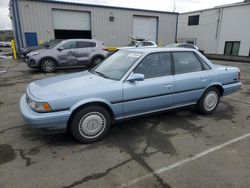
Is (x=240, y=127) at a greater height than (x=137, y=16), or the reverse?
(x=137, y=16)

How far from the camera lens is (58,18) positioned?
1777 centimetres

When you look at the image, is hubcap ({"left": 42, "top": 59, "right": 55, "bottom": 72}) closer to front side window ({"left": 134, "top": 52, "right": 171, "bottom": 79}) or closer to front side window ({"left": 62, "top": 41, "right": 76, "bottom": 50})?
front side window ({"left": 62, "top": 41, "right": 76, "bottom": 50})

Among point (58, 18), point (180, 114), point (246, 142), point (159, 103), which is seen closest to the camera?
point (246, 142)

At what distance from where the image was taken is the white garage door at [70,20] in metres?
17.7

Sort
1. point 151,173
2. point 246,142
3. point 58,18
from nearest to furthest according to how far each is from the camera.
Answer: point 151,173, point 246,142, point 58,18

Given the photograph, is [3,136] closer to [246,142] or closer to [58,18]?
[246,142]

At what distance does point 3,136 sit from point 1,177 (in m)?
1.29

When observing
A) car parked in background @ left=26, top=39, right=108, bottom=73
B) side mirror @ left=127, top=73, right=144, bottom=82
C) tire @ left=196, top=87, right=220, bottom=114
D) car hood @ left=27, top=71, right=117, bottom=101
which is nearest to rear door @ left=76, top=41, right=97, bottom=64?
car parked in background @ left=26, top=39, right=108, bottom=73

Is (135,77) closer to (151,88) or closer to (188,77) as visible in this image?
(151,88)

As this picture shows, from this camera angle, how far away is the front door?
3527 mm

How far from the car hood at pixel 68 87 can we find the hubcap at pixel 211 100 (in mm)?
2406

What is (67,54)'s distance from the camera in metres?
Answer: 10.3

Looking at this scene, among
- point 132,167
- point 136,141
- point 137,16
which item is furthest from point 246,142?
point 137,16

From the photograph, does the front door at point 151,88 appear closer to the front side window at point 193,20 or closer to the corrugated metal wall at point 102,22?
the corrugated metal wall at point 102,22
